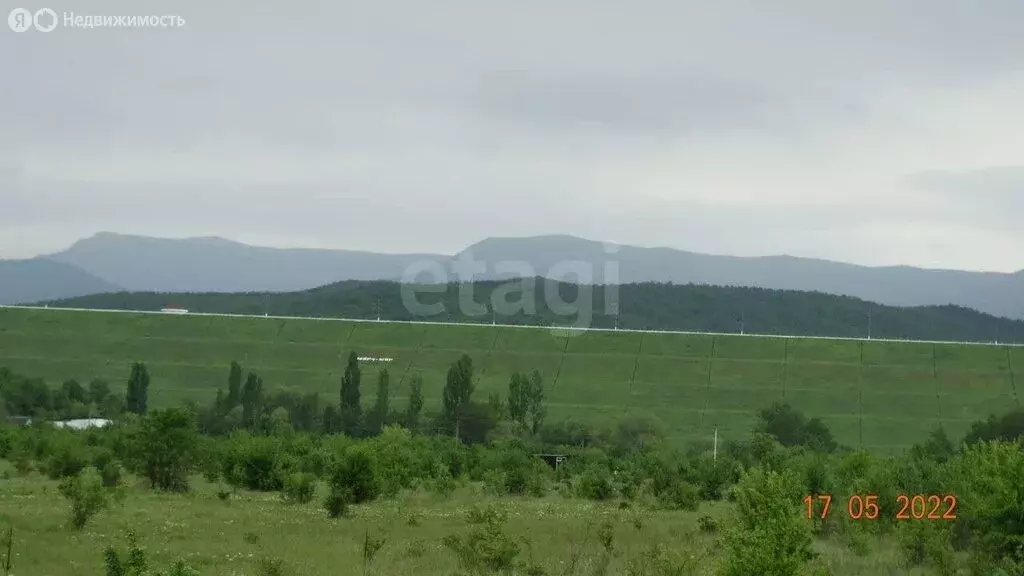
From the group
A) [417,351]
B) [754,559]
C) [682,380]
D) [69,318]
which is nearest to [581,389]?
[682,380]

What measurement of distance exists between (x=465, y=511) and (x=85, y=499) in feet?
32.5

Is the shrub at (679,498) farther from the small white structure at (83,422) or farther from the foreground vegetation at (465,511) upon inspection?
the small white structure at (83,422)

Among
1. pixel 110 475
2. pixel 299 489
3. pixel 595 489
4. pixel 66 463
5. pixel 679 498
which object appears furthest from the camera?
pixel 66 463

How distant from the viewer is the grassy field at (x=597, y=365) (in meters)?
81.7

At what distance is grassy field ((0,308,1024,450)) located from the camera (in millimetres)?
81688

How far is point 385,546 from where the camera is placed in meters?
23.0

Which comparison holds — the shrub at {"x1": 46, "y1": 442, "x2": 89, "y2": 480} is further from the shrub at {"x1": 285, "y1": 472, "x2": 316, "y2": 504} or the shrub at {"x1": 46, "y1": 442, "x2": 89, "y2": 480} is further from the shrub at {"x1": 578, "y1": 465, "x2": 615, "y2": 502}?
the shrub at {"x1": 578, "y1": 465, "x2": 615, "y2": 502}

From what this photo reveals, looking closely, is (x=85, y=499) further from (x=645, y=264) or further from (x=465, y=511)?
(x=645, y=264)

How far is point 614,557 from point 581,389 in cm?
6453

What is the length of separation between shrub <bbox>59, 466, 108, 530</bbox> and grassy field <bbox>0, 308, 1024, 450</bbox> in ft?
179

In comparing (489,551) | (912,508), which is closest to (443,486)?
(912,508)

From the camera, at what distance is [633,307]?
134625mm

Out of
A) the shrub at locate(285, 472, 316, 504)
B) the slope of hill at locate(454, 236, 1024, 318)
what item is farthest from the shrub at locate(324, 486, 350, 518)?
the slope of hill at locate(454, 236, 1024, 318)

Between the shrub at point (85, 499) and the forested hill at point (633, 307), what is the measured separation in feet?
293
